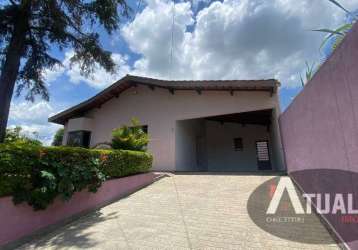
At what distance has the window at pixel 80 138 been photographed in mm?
13919

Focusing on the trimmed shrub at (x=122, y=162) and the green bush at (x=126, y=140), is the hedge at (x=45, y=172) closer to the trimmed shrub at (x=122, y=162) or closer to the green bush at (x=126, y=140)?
the trimmed shrub at (x=122, y=162)

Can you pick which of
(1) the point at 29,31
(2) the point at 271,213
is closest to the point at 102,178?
(2) the point at 271,213

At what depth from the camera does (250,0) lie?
7.07m

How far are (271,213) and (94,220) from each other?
419cm

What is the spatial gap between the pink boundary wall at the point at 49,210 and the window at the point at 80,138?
327 inches

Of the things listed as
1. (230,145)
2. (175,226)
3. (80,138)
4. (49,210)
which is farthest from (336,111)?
(80,138)

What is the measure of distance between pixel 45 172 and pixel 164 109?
821 cm

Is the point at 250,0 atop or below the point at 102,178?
A: atop

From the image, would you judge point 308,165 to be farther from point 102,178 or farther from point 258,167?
point 258,167

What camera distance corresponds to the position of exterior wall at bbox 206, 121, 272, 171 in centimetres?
1536

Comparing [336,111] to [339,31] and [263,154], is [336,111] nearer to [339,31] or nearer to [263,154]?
[339,31]

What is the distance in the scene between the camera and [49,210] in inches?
182

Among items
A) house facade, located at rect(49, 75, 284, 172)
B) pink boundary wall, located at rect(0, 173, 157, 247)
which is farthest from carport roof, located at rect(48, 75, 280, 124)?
pink boundary wall, located at rect(0, 173, 157, 247)

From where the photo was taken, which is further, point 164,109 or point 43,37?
point 164,109
